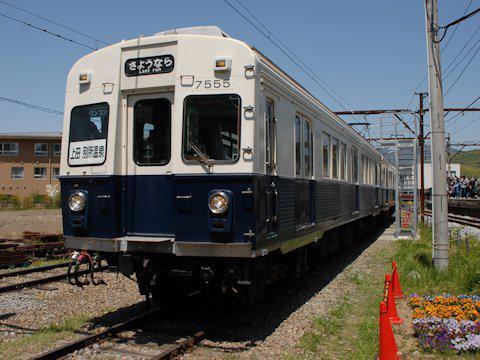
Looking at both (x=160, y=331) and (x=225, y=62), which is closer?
(x=225, y=62)

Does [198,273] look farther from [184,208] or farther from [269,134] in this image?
[269,134]

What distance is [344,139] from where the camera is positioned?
12633mm

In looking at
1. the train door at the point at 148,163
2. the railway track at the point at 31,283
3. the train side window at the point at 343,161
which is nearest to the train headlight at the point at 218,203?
the train door at the point at 148,163

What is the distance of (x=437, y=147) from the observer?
1054 centimetres

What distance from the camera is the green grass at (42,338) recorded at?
587cm

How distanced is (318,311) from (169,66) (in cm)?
427

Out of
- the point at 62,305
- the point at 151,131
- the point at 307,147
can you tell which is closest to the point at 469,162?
the point at 307,147

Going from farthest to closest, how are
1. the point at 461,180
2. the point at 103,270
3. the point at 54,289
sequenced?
the point at 461,180 < the point at 103,270 < the point at 54,289

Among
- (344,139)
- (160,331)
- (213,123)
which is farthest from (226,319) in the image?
(344,139)

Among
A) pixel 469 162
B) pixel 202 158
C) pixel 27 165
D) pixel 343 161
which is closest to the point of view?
pixel 202 158

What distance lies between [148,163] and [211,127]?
106 cm

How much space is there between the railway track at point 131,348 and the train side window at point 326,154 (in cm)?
450

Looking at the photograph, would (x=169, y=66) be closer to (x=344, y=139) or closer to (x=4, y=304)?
(x=4, y=304)

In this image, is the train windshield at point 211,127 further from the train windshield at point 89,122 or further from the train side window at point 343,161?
the train side window at point 343,161
